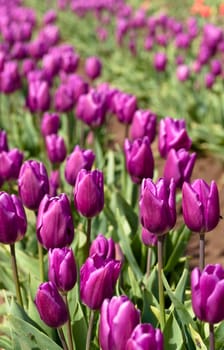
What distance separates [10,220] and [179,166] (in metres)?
0.66

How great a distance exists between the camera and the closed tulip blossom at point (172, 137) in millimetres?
2467

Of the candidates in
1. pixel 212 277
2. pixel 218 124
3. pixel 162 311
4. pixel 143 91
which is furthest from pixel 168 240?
pixel 143 91

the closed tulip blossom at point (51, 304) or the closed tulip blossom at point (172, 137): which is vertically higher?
the closed tulip blossom at point (172, 137)

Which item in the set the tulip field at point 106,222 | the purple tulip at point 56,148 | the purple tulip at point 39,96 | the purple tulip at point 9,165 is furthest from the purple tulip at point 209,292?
the purple tulip at point 39,96

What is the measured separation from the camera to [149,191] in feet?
5.65

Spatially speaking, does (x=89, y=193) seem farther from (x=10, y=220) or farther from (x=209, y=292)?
(x=209, y=292)

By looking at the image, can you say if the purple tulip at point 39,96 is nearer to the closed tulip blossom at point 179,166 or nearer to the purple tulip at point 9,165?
the purple tulip at point 9,165

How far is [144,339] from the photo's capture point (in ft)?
4.16

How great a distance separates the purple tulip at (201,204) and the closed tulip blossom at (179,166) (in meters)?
0.44

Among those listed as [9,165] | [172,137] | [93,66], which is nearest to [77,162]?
[9,165]

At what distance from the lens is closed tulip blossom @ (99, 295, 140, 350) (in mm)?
1367

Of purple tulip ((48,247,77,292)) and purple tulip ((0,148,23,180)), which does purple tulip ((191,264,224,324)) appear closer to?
purple tulip ((48,247,77,292))

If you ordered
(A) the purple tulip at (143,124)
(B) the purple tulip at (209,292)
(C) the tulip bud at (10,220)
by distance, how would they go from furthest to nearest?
(A) the purple tulip at (143,124) < (C) the tulip bud at (10,220) < (B) the purple tulip at (209,292)

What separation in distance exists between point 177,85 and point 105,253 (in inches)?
162
